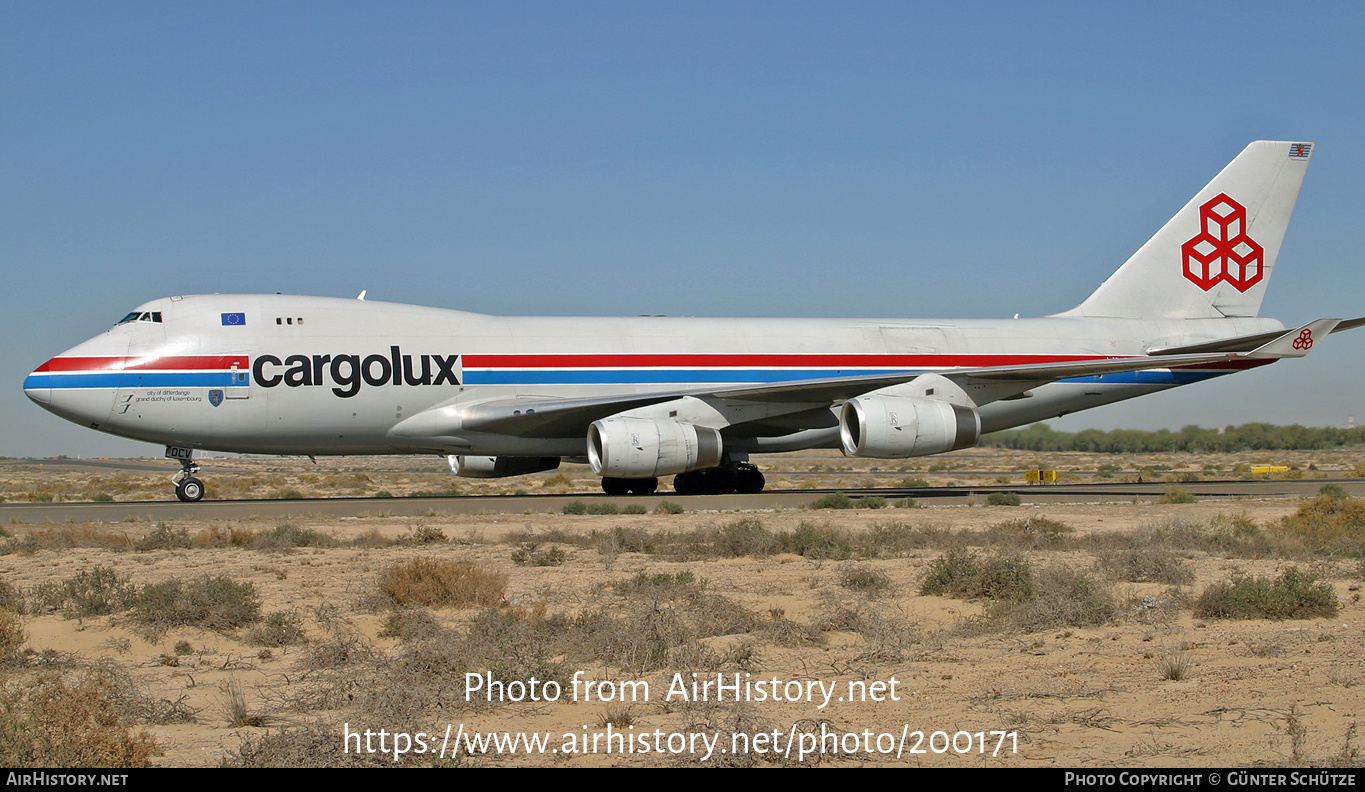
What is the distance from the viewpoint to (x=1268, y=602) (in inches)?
387

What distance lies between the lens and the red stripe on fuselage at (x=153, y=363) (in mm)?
21891

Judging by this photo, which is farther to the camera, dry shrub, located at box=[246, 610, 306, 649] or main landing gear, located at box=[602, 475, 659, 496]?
main landing gear, located at box=[602, 475, 659, 496]

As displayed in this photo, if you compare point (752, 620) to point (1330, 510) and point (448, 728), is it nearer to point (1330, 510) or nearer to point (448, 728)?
point (448, 728)

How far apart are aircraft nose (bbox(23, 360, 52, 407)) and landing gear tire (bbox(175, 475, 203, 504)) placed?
315 centimetres

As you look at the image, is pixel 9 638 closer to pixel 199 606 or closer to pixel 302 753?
pixel 199 606

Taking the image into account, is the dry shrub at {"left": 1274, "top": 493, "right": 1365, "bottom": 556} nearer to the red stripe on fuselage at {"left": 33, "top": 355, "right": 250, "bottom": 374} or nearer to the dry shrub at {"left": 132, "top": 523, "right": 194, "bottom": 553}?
the dry shrub at {"left": 132, "top": 523, "right": 194, "bottom": 553}

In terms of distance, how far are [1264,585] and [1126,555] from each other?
2810mm

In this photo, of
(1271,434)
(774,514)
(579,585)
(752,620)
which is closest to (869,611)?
(752,620)

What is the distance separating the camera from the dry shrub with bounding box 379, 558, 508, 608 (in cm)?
1074

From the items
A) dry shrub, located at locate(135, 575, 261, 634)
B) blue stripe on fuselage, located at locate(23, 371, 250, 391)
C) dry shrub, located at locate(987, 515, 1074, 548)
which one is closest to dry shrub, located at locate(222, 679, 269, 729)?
dry shrub, located at locate(135, 575, 261, 634)

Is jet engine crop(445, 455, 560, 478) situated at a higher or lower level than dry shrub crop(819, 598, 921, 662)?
higher

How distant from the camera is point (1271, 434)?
Answer: 253ft

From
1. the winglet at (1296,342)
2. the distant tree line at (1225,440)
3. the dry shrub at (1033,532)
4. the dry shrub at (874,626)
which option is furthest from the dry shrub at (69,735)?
the distant tree line at (1225,440)

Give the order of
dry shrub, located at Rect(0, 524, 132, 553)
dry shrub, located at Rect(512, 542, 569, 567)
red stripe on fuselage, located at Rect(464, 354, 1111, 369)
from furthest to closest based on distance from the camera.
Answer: red stripe on fuselage, located at Rect(464, 354, 1111, 369) → dry shrub, located at Rect(0, 524, 132, 553) → dry shrub, located at Rect(512, 542, 569, 567)
